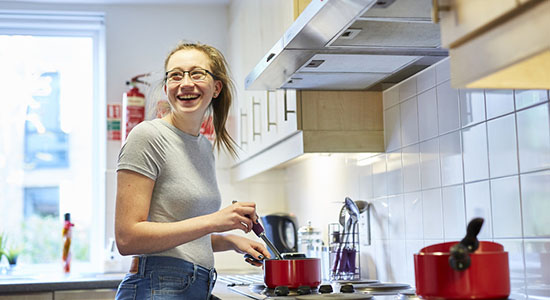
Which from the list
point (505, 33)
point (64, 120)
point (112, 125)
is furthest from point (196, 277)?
point (64, 120)

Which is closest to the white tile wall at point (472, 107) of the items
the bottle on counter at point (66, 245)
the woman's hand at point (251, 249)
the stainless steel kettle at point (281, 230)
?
the woman's hand at point (251, 249)

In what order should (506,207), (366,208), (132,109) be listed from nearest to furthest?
(506,207)
(366,208)
(132,109)

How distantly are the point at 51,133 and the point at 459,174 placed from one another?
2.86 m

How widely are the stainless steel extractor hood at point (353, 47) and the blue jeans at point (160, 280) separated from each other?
1.99 ft

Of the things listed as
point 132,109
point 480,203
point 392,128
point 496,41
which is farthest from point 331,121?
point 132,109

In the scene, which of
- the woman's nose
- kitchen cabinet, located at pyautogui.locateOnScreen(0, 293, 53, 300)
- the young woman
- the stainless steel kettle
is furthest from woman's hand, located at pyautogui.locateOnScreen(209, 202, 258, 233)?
kitchen cabinet, located at pyautogui.locateOnScreen(0, 293, 53, 300)

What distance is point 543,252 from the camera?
1.37 m

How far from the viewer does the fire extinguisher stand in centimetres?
364

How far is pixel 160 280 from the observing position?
5.43ft

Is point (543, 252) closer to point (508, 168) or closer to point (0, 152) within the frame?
point (508, 168)

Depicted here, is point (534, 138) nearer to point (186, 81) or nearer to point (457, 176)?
point (457, 176)

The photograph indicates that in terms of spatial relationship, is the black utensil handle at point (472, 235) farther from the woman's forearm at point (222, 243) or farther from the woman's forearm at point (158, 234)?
the woman's forearm at point (222, 243)

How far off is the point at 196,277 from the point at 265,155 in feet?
3.71

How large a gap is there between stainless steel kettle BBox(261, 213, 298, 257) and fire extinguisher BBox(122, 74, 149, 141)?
1058mm
